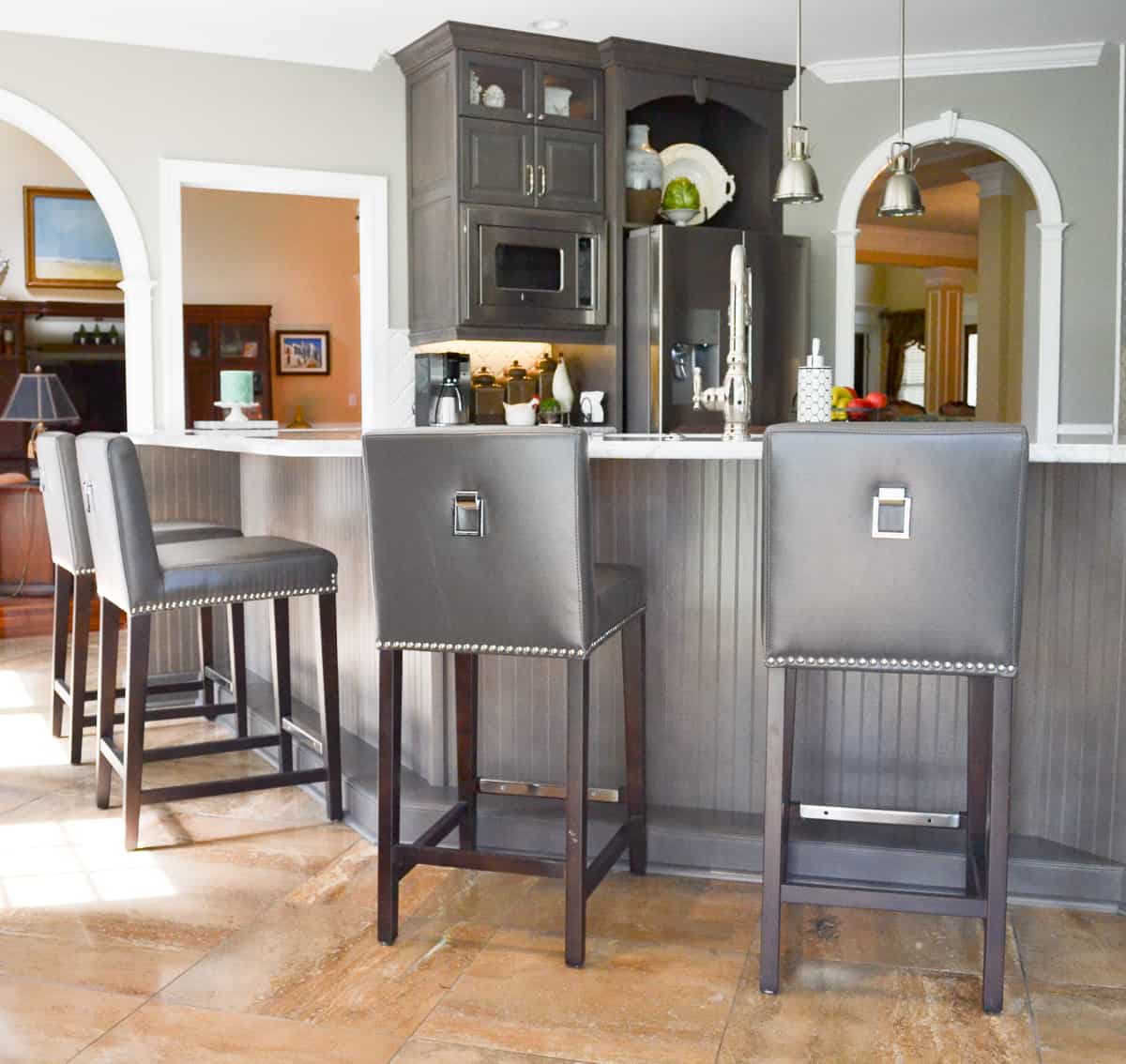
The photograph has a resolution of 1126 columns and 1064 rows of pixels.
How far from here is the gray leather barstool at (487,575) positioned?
2182 mm

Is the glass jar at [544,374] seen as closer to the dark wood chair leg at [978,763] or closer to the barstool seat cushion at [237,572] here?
the barstool seat cushion at [237,572]

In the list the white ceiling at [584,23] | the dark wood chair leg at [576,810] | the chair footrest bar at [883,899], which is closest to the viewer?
the chair footrest bar at [883,899]

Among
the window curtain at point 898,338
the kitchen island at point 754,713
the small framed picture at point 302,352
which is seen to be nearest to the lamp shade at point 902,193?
the kitchen island at point 754,713

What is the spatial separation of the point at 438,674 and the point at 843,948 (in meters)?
1.06

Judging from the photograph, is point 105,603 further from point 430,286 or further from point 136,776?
point 430,286

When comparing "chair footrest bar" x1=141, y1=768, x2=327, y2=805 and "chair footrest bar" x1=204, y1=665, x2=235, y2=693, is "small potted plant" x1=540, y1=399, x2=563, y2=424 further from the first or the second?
"chair footrest bar" x1=141, y1=768, x2=327, y2=805

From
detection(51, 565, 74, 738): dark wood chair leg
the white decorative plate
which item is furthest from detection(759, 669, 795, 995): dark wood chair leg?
the white decorative plate

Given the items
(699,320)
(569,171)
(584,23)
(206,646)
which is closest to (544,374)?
(699,320)

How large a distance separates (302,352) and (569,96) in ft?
19.8

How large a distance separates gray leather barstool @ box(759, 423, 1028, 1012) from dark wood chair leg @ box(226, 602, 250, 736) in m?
1.76

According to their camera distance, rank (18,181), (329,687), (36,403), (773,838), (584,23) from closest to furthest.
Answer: (773,838)
(329,687)
(584,23)
(36,403)
(18,181)

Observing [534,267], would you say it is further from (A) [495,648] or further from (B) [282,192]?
(A) [495,648]

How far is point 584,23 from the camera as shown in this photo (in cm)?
504

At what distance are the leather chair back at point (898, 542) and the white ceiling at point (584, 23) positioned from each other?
324cm
